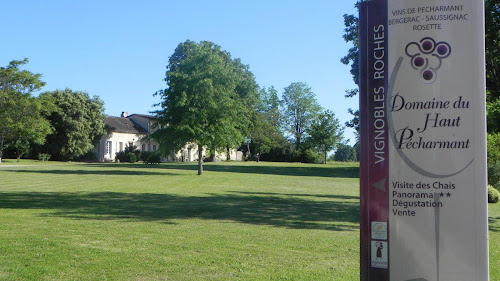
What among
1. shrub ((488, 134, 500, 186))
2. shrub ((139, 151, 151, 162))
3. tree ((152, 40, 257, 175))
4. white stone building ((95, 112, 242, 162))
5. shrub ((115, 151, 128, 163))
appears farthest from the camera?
white stone building ((95, 112, 242, 162))

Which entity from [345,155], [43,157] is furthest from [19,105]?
[345,155]

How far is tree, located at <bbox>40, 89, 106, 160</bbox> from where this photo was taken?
219ft

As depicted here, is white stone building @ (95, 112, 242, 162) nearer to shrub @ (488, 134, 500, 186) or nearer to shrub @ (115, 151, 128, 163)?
shrub @ (115, 151, 128, 163)

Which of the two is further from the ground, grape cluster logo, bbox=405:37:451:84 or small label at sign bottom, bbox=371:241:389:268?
grape cluster logo, bbox=405:37:451:84

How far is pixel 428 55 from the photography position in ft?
11.6

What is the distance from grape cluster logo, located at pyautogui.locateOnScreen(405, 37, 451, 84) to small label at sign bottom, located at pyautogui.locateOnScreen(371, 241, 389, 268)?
124 centimetres

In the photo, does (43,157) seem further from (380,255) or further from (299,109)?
(380,255)

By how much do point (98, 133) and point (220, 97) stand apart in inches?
1547

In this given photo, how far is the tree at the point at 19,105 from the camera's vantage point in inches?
2090

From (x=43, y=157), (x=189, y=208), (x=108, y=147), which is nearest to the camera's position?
(x=189, y=208)

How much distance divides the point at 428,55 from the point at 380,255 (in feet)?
4.96

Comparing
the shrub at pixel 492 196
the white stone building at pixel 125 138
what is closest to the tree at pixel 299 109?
the white stone building at pixel 125 138

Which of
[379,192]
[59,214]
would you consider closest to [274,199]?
[59,214]

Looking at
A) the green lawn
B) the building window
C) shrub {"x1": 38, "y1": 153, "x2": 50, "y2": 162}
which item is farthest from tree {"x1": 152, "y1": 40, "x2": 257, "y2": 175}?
the building window
